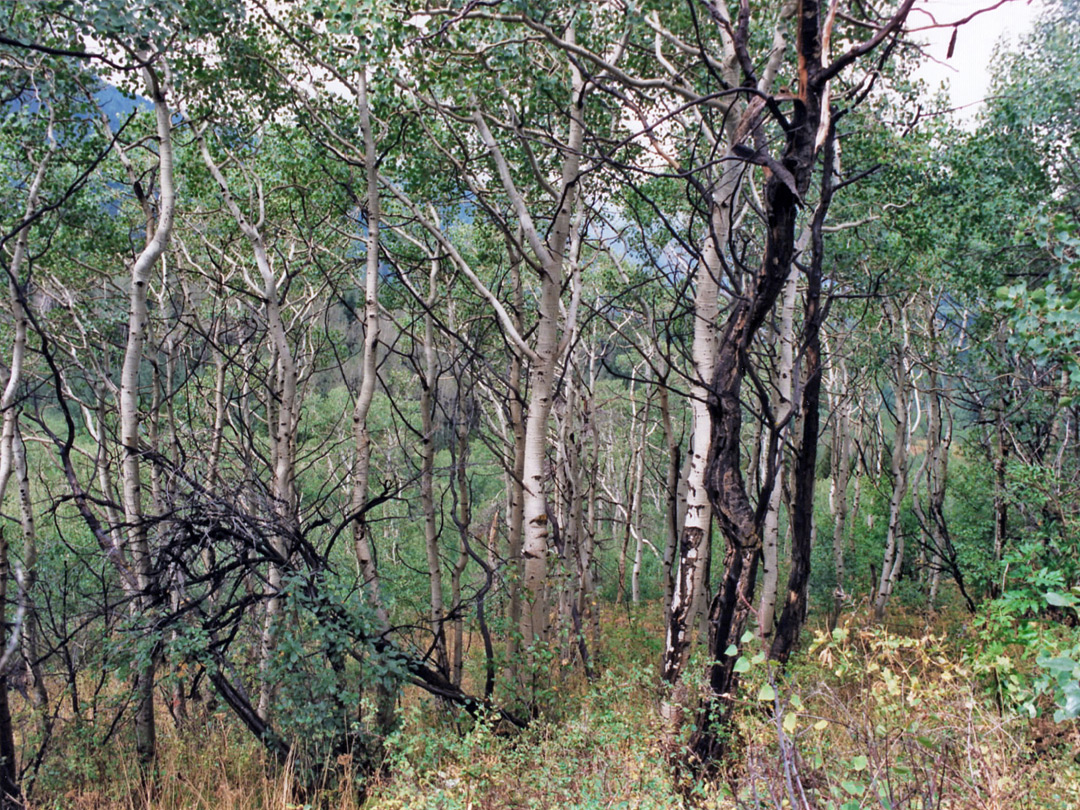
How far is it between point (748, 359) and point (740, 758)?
242 centimetres

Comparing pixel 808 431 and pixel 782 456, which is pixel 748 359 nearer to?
pixel 808 431

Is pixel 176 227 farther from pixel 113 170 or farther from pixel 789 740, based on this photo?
pixel 789 740

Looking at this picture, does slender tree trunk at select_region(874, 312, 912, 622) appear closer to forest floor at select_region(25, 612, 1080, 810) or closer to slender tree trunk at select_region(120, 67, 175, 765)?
forest floor at select_region(25, 612, 1080, 810)

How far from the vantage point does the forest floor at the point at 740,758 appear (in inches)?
97.7

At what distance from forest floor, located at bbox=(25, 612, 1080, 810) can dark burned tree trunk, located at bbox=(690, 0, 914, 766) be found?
224 mm

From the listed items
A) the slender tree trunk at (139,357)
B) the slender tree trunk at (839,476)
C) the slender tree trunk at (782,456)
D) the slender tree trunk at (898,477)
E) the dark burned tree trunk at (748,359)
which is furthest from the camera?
the slender tree trunk at (839,476)

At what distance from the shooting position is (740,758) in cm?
380

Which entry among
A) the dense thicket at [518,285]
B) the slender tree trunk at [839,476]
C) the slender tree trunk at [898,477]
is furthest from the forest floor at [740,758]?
the slender tree trunk at [839,476]

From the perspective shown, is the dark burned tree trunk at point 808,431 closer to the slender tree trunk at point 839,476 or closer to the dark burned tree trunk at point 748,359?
the dark burned tree trunk at point 748,359

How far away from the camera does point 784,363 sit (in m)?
7.20

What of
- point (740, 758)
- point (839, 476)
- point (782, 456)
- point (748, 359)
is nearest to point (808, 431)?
point (748, 359)

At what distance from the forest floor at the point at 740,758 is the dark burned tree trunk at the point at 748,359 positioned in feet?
0.73

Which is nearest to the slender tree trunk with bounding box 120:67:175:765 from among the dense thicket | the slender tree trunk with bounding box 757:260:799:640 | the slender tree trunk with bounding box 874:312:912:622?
the dense thicket

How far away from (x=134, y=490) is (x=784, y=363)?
6.46m
